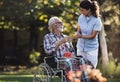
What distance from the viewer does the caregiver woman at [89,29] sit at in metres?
7.50

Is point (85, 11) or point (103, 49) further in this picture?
point (103, 49)

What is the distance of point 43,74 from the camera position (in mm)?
8070

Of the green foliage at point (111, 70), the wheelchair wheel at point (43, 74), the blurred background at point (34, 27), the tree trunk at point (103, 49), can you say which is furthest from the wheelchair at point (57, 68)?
the tree trunk at point (103, 49)

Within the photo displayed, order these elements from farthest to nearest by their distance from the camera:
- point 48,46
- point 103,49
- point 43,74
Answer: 1. point 103,49
2. point 43,74
3. point 48,46

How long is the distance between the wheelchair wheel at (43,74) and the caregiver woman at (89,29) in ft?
2.08

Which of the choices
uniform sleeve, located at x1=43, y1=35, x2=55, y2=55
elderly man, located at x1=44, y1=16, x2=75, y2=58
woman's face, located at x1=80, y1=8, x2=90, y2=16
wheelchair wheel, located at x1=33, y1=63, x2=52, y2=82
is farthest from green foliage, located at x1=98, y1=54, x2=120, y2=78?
woman's face, located at x1=80, y1=8, x2=90, y2=16

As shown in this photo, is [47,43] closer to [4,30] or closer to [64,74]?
[64,74]

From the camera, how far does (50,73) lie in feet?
25.5

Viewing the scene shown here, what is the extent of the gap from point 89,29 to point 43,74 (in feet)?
3.86

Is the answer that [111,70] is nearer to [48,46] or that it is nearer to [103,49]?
[103,49]

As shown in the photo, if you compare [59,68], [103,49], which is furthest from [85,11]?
[103,49]

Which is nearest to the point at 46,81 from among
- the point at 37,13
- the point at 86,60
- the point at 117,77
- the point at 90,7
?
the point at 86,60

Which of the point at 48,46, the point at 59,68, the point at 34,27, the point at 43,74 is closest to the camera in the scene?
the point at 59,68

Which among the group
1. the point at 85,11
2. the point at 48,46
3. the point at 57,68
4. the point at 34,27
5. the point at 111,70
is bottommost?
the point at 111,70
